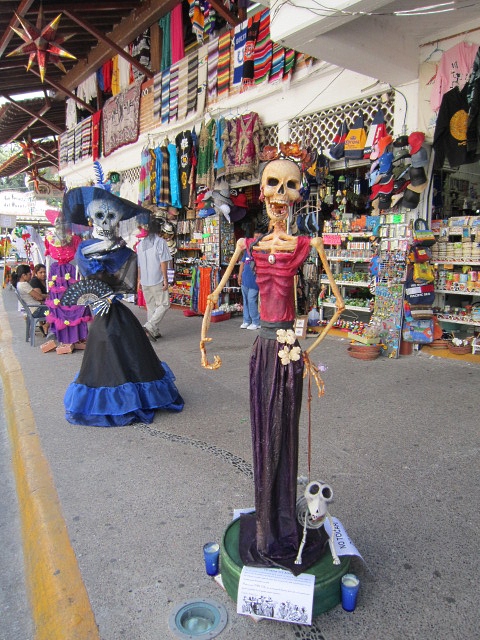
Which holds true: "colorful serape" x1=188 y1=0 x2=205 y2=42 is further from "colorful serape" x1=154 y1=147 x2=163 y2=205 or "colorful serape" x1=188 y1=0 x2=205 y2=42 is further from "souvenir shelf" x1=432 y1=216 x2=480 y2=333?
"souvenir shelf" x1=432 y1=216 x2=480 y2=333

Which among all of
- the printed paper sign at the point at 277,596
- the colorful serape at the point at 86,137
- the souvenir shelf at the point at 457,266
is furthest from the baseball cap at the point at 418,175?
the colorful serape at the point at 86,137

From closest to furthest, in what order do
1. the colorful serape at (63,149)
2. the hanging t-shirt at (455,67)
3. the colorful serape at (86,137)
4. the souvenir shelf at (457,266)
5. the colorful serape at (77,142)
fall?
the hanging t-shirt at (455,67)
the souvenir shelf at (457,266)
the colorful serape at (86,137)
the colorful serape at (77,142)
the colorful serape at (63,149)

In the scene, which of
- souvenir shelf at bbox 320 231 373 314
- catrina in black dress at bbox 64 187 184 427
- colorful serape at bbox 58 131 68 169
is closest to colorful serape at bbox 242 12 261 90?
souvenir shelf at bbox 320 231 373 314

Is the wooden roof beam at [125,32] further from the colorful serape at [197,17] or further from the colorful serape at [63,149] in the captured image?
the colorful serape at [63,149]

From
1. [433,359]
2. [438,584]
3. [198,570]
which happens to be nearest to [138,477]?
[198,570]

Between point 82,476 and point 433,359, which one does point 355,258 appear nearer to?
point 433,359

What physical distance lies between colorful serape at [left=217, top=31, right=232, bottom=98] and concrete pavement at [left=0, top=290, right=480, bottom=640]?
6.14m

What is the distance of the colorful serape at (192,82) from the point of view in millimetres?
9633

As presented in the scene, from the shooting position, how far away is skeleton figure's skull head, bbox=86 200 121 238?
14.7 feet

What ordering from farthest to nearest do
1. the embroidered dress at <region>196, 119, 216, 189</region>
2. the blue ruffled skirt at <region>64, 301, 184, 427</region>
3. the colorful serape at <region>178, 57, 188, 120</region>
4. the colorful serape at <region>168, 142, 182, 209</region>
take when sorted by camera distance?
the colorful serape at <region>168, 142, 182, 209</region>, the colorful serape at <region>178, 57, 188, 120</region>, the embroidered dress at <region>196, 119, 216, 189</region>, the blue ruffled skirt at <region>64, 301, 184, 427</region>

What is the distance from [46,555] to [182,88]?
9874mm

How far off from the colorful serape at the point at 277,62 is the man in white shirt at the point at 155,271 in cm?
311

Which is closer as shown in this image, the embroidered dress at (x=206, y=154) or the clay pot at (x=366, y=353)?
the clay pot at (x=366, y=353)

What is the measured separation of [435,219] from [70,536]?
591 centimetres
